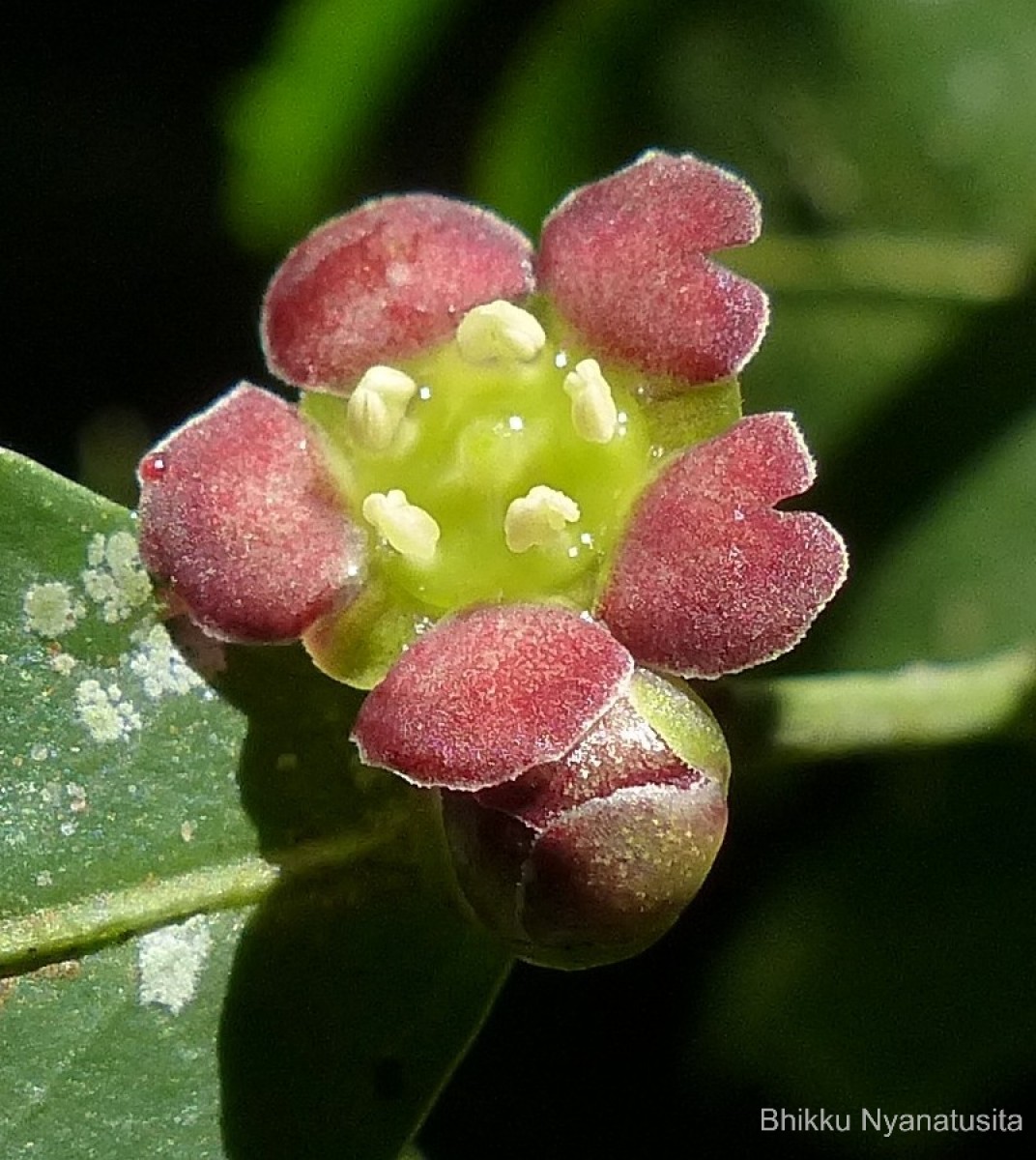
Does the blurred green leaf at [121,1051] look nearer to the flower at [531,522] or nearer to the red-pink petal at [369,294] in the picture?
the flower at [531,522]

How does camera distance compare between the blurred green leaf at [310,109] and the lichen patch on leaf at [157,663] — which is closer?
the lichen patch on leaf at [157,663]

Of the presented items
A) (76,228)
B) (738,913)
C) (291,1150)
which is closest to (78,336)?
(76,228)

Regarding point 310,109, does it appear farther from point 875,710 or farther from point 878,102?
point 875,710

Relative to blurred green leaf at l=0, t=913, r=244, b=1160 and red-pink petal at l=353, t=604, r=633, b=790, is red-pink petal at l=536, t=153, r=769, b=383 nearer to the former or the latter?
red-pink petal at l=353, t=604, r=633, b=790

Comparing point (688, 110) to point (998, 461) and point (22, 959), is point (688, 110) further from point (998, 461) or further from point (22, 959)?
point (22, 959)

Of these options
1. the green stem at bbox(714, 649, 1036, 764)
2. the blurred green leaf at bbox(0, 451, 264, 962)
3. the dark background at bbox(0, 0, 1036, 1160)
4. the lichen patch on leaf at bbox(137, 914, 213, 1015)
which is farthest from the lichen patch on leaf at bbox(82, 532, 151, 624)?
the dark background at bbox(0, 0, 1036, 1160)

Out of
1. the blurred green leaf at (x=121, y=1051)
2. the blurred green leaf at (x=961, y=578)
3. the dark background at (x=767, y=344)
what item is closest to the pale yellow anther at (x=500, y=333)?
the blurred green leaf at (x=121, y=1051)
